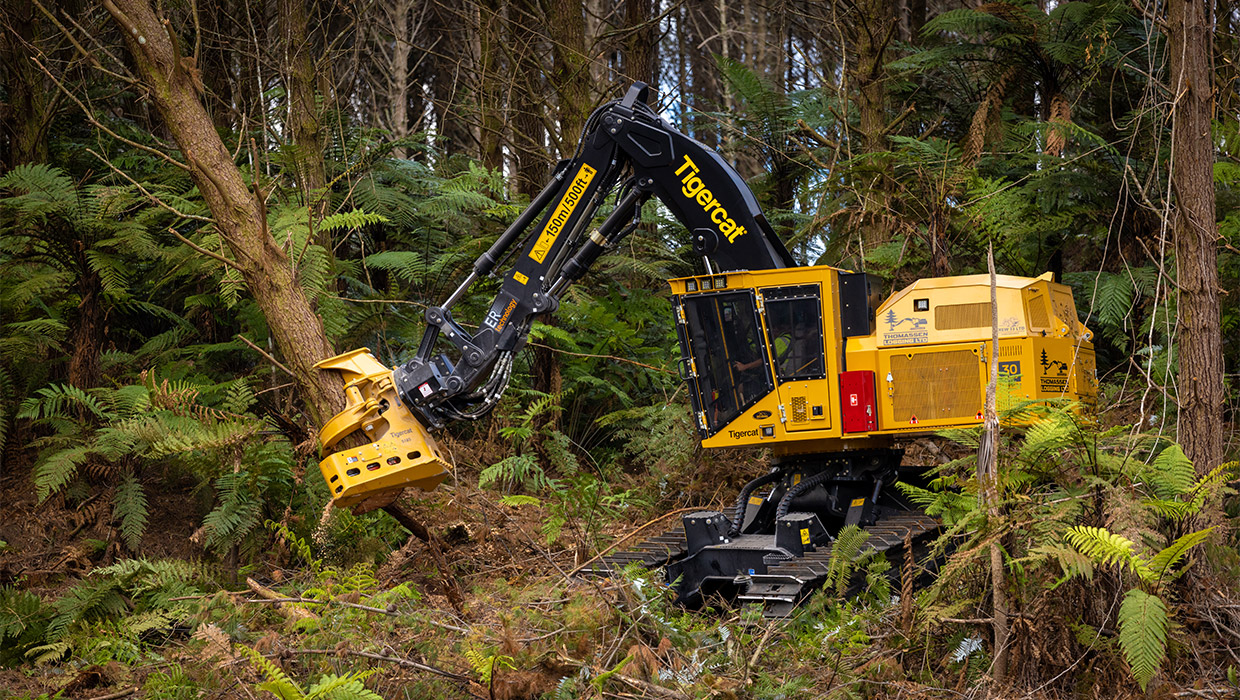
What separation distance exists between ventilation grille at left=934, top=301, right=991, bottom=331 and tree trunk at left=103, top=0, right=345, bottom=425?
14.0 ft

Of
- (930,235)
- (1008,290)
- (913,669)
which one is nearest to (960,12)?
(930,235)

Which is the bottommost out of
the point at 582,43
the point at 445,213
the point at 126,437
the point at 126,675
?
the point at 126,675

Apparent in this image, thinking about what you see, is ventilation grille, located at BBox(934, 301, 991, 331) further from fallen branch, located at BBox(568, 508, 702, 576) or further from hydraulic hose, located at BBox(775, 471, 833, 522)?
fallen branch, located at BBox(568, 508, 702, 576)

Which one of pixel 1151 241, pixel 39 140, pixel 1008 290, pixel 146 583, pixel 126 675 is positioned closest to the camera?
pixel 126 675

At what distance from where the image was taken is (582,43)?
34.0 feet

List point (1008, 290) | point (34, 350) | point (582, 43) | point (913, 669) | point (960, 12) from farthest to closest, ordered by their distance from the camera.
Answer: point (960, 12) < point (582, 43) < point (34, 350) < point (1008, 290) < point (913, 669)

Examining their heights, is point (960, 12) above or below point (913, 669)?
above

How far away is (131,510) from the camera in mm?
7344

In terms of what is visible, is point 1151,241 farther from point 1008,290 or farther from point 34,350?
point 34,350

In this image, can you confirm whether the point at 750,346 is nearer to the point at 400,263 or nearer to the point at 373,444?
the point at 373,444

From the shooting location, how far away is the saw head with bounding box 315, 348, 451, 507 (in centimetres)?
→ 614

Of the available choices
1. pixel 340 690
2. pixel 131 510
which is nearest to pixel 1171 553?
pixel 340 690

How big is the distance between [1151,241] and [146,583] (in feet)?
28.4

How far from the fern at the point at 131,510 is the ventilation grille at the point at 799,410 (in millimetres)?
4815
